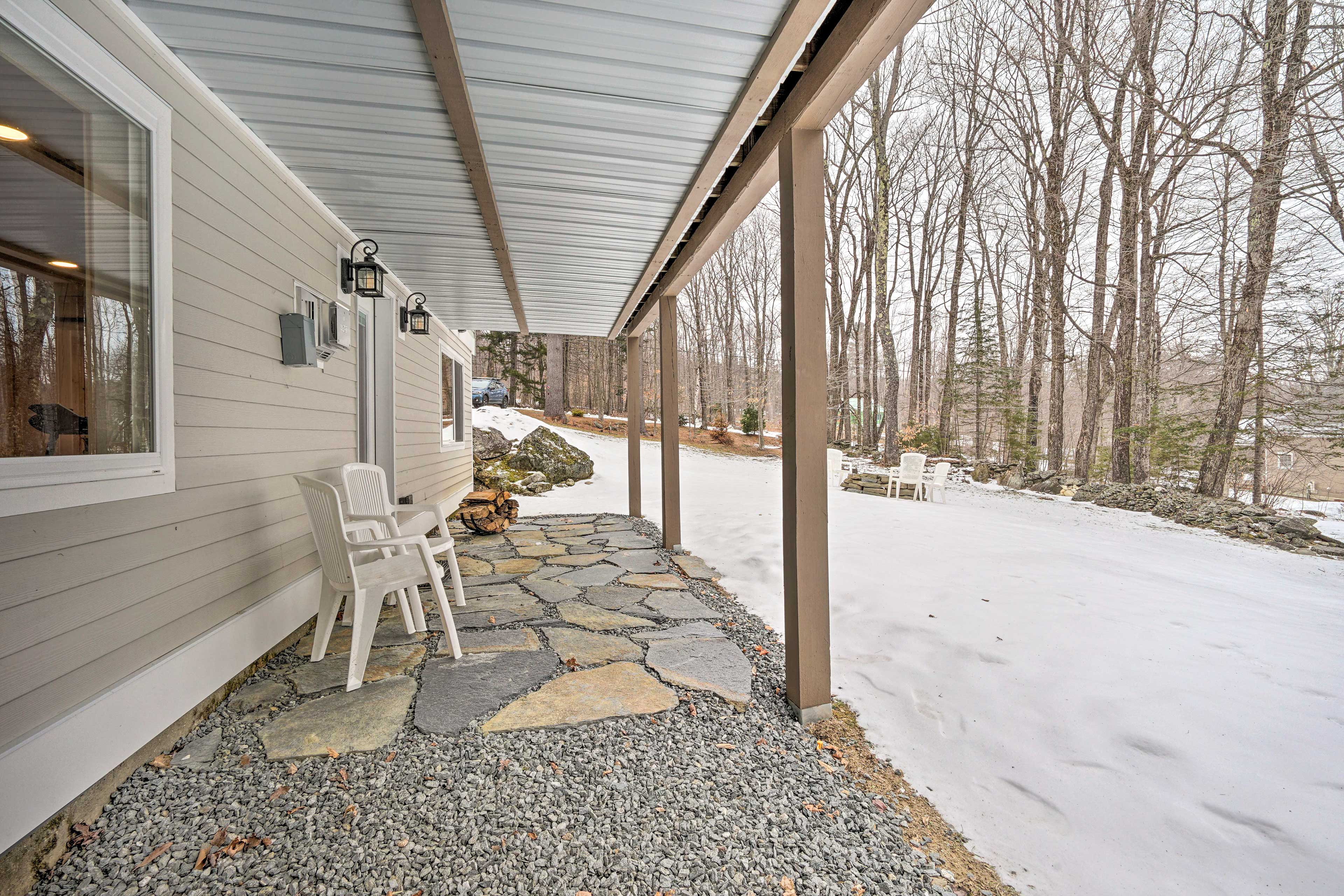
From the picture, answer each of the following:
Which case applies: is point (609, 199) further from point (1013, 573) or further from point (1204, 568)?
point (1204, 568)

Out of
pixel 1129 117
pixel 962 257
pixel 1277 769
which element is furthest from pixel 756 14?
pixel 962 257

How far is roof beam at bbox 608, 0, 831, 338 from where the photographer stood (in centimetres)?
170

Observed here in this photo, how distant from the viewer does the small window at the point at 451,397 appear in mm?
6996

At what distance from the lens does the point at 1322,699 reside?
90.8 inches

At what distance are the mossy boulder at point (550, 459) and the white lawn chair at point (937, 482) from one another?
574cm

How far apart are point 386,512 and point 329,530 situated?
2.33ft

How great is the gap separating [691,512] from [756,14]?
5443 mm

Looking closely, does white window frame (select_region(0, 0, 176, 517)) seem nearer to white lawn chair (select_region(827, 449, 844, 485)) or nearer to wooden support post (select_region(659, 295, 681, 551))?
wooden support post (select_region(659, 295, 681, 551))

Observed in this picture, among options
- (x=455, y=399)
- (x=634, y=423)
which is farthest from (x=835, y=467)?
(x=455, y=399)

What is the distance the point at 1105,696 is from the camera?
2.30 m

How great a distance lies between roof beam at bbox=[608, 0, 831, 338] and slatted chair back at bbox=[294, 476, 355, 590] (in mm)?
2339

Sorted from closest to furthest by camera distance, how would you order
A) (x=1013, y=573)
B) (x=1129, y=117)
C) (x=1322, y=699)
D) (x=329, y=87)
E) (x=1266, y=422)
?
(x=329, y=87) → (x=1322, y=699) → (x=1013, y=573) → (x=1266, y=422) → (x=1129, y=117)

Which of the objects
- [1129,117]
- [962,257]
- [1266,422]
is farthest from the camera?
[962,257]

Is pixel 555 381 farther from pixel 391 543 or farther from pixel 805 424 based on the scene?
pixel 805 424
